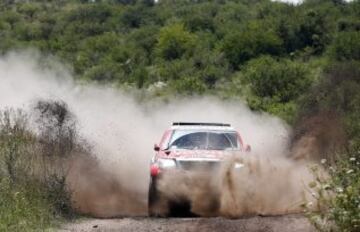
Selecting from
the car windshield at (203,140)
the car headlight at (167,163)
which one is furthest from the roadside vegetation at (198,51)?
the car windshield at (203,140)

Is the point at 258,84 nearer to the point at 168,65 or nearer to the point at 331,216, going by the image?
the point at 168,65

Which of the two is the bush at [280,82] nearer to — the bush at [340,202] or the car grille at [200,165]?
the car grille at [200,165]

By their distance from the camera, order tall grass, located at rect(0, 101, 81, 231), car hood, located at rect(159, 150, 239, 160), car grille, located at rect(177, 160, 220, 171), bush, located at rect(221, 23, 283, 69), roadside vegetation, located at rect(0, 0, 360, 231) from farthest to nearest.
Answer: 1. bush, located at rect(221, 23, 283, 69)
2. roadside vegetation, located at rect(0, 0, 360, 231)
3. car hood, located at rect(159, 150, 239, 160)
4. car grille, located at rect(177, 160, 220, 171)
5. tall grass, located at rect(0, 101, 81, 231)

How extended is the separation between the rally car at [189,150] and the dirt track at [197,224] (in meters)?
0.92

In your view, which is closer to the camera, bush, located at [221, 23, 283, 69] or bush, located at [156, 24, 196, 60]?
bush, located at [221, 23, 283, 69]

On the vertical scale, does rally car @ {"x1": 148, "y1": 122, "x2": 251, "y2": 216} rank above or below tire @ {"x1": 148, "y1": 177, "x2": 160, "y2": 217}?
→ above

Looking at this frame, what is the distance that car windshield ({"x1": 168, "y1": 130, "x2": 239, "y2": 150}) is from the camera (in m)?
16.4

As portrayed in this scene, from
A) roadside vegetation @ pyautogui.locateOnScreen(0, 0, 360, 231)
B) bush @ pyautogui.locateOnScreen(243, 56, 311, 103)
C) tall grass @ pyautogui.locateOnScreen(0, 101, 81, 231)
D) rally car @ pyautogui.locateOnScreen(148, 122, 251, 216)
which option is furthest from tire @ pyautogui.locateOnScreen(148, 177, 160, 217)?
bush @ pyautogui.locateOnScreen(243, 56, 311, 103)

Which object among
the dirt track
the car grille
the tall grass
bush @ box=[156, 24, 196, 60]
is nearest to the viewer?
the dirt track

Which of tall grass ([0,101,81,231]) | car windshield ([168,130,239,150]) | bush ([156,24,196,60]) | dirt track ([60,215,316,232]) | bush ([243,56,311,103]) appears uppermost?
bush ([156,24,196,60])

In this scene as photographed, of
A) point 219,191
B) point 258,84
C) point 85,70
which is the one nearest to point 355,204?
point 219,191

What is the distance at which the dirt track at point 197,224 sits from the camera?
12594mm

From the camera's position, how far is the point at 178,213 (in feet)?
51.1

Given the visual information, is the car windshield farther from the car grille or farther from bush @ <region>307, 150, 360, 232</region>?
bush @ <region>307, 150, 360, 232</region>
